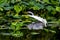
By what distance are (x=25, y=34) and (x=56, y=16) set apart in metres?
0.32

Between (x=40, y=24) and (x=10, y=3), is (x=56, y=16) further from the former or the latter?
(x=10, y=3)

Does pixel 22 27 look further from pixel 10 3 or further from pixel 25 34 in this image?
pixel 10 3

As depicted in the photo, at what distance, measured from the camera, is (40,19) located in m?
1.40

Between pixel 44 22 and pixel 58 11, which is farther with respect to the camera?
pixel 58 11

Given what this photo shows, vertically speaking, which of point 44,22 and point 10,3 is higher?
point 10,3

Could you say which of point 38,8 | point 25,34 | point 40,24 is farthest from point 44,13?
point 25,34

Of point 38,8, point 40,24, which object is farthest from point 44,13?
point 40,24

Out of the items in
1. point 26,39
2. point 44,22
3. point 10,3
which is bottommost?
point 26,39

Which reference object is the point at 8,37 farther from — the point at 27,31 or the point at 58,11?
the point at 58,11

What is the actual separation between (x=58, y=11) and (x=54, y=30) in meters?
0.20

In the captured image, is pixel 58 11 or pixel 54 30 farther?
pixel 58 11

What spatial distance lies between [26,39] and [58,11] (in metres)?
0.35

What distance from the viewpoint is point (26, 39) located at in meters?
1.34

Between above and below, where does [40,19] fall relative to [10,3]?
below
